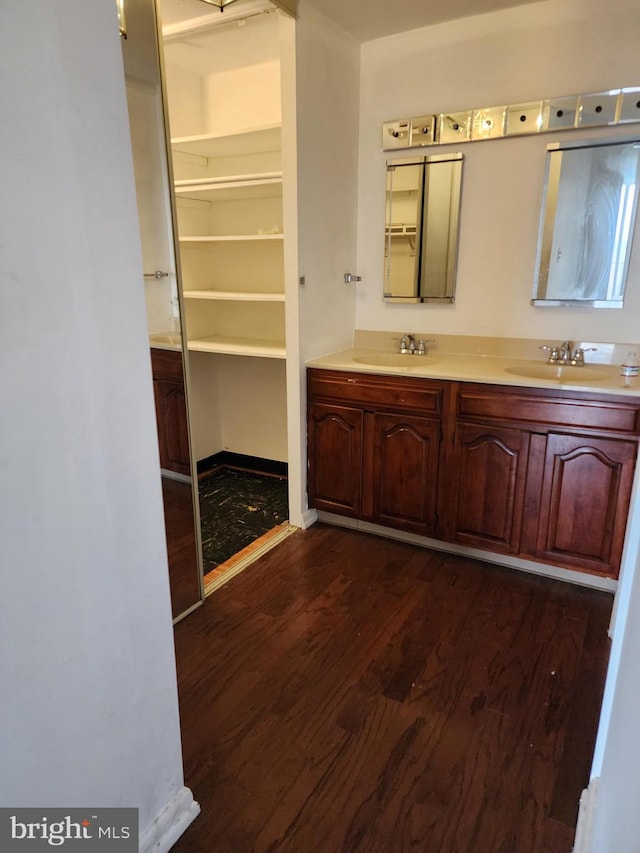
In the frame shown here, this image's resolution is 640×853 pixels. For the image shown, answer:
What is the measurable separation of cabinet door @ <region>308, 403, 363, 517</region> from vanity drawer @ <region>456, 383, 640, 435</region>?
1.88ft

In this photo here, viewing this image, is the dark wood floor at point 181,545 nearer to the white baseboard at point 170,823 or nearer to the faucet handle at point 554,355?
the white baseboard at point 170,823

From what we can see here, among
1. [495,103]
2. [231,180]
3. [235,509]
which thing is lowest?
[235,509]

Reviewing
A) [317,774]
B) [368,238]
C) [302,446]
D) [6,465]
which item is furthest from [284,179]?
[317,774]

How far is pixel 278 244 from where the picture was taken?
10.6 feet

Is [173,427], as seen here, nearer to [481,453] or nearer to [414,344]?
[481,453]

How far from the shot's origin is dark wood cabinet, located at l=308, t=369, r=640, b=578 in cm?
218

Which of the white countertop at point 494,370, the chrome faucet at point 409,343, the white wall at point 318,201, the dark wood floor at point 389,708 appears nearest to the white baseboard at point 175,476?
the dark wood floor at point 389,708

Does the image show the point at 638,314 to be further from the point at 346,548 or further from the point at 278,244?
the point at 278,244

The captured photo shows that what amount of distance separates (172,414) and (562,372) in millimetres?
1779

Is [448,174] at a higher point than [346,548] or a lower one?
higher

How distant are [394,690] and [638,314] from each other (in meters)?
1.95

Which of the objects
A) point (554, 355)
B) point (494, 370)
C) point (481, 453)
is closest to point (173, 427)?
point (481, 453)

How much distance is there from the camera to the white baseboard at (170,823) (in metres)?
1.23

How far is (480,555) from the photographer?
2594 mm
